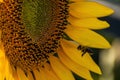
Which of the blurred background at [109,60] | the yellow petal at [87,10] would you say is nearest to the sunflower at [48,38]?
the yellow petal at [87,10]

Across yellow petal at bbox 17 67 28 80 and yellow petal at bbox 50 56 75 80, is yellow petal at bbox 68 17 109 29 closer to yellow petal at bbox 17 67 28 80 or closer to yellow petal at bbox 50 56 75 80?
yellow petal at bbox 50 56 75 80

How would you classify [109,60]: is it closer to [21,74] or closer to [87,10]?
[87,10]

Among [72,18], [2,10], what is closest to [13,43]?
[2,10]

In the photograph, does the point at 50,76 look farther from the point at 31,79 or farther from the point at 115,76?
the point at 115,76

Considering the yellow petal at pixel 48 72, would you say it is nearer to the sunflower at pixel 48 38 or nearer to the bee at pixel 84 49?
the sunflower at pixel 48 38

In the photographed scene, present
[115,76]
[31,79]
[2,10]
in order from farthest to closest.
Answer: [115,76] → [31,79] → [2,10]

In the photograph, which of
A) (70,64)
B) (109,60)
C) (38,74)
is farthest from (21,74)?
(109,60)
